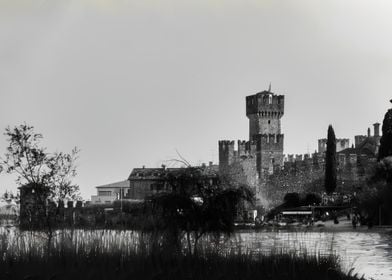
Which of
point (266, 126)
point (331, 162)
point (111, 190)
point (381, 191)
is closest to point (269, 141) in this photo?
point (266, 126)

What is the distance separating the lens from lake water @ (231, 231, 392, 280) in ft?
77.4

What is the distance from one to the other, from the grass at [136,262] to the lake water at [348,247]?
1.62 feet

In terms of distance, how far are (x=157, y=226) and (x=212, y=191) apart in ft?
7.39

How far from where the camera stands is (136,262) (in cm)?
2134

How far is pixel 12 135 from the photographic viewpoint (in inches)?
1177

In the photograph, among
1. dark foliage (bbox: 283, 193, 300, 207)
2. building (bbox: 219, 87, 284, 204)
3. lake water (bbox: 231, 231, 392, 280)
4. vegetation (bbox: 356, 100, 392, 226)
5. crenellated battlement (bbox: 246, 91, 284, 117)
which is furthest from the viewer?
crenellated battlement (bbox: 246, 91, 284, 117)

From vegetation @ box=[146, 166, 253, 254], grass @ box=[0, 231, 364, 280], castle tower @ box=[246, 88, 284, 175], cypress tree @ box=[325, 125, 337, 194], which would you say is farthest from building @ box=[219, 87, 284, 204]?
grass @ box=[0, 231, 364, 280]

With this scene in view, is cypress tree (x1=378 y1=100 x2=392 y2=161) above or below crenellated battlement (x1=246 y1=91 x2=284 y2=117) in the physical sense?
below

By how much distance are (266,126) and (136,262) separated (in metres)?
95.7

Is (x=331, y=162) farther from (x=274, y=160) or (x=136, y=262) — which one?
(x=136, y=262)

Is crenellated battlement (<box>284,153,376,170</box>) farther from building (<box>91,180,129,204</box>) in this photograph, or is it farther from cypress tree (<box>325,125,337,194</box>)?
building (<box>91,180,129,204</box>)

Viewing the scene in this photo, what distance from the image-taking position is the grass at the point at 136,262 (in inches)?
808

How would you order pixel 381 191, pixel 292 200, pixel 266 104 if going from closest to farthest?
pixel 381 191 → pixel 292 200 → pixel 266 104

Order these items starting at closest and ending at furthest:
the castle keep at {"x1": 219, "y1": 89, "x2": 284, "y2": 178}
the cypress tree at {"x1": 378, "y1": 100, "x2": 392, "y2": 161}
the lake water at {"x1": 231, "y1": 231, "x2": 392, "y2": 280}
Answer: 1. the lake water at {"x1": 231, "y1": 231, "x2": 392, "y2": 280}
2. the cypress tree at {"x1": 378, "y1": 100, "x2": 392, "y2": 161}
3. the castle keep at {"x1": 219, "y1": 89, "x2": 284, "y2": 178}
